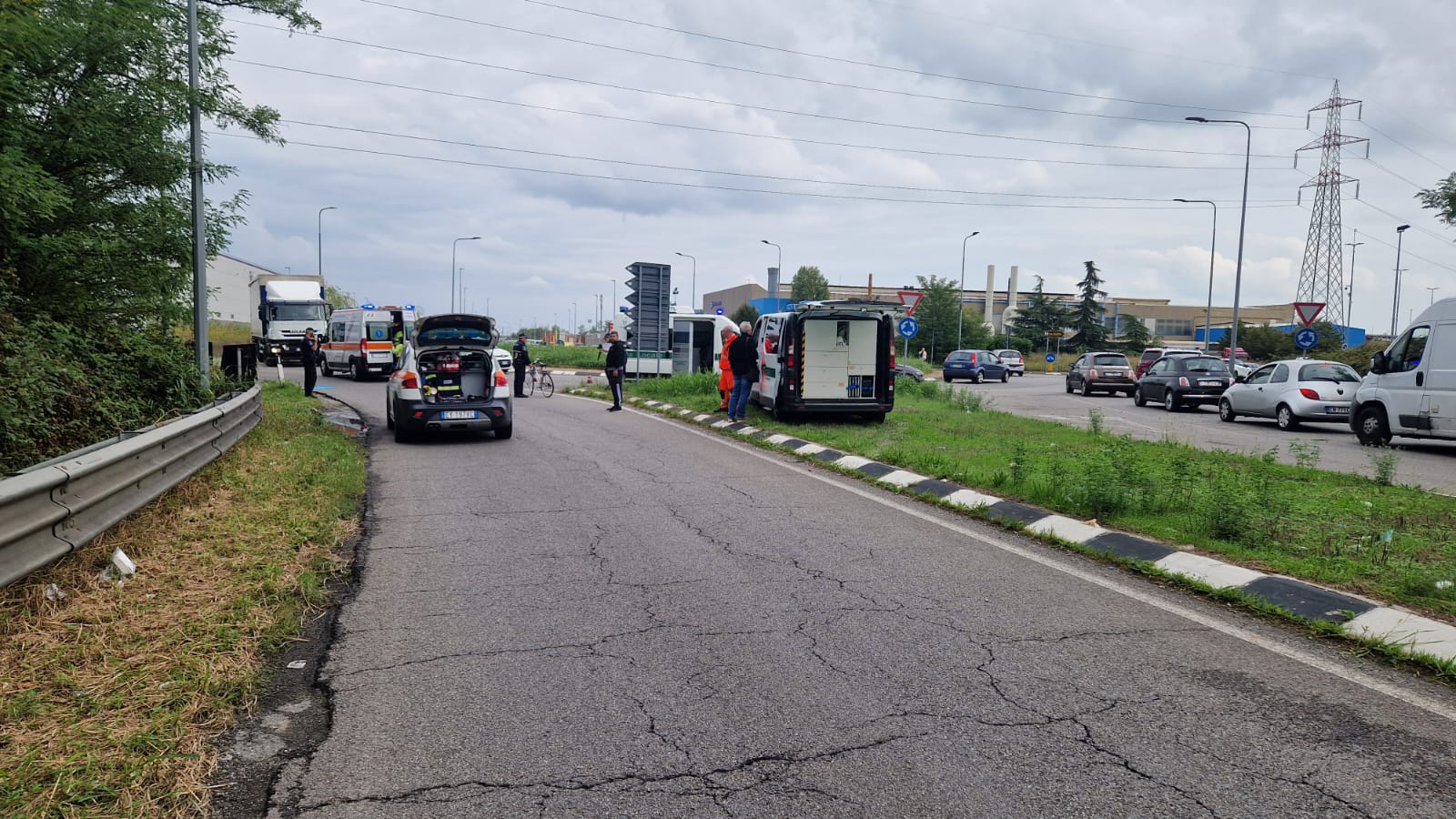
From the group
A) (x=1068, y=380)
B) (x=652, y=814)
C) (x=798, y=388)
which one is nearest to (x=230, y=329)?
(x=1068, y=380)

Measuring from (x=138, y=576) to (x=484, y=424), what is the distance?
870 cm

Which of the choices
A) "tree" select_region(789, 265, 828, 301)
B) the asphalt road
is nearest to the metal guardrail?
the asphalt road

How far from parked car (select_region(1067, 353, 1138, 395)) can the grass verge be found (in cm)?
3037

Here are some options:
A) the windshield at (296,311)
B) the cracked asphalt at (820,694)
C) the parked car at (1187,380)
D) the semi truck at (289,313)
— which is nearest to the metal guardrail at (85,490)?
the cracked asphalt at (820,694)

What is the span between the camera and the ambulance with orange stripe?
109 feet

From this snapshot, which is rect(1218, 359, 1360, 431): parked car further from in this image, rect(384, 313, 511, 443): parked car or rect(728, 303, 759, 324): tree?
rect(728, 303, 759, 324): tree

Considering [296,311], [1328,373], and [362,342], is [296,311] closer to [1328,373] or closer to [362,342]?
[362,342]

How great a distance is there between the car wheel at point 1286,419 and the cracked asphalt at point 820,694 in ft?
51.9

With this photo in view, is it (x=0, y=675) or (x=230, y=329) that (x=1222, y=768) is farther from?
(x=230, y=329)

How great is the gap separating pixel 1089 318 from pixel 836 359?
7357 centimetres

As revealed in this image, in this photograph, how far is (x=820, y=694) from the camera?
4164 millimetres

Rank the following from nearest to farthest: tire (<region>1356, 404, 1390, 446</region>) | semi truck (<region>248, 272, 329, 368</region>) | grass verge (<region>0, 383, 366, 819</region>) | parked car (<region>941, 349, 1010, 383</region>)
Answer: grass verge (<region>0, 383, 366, 819</region>) → tire (<region>1356, 404, 1390, 446</region>) → semi truck (<region>248, 272, 329, 368</region>) → parked car (<region>941, 349, 1010, 383</region>)

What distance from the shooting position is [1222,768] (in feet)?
11.3

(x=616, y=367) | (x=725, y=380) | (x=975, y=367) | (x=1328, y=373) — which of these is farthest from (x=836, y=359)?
(x=975, y=367)
